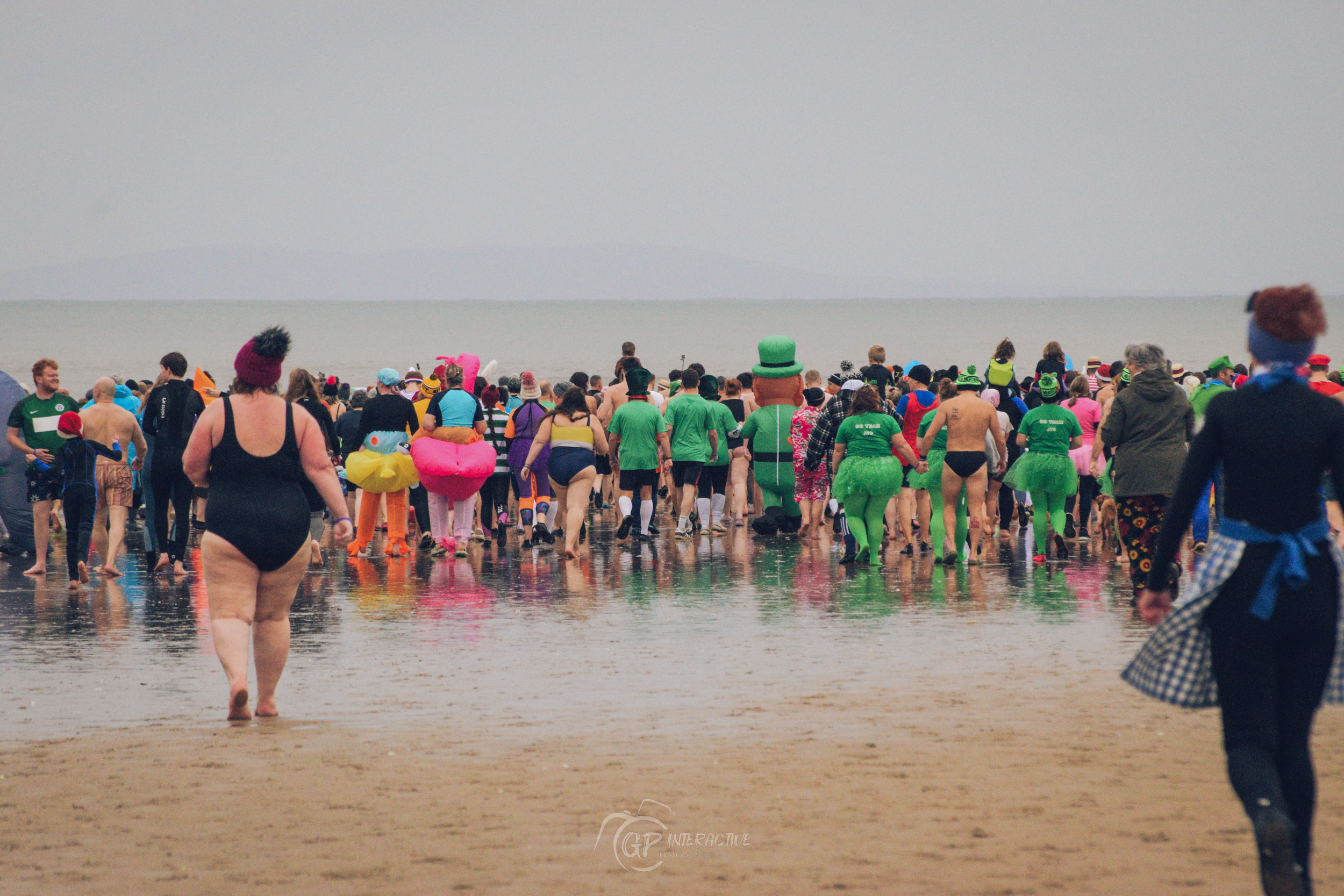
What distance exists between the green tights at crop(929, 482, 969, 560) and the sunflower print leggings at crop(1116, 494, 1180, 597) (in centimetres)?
283

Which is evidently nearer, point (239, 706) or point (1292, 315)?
point (1292, 315)

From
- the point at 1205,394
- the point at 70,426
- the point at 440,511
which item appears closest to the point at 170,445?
the point at 70,426

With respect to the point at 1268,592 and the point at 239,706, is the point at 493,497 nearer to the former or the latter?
the point at 239,706

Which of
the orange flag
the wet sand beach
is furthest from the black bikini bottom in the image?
the orange flag

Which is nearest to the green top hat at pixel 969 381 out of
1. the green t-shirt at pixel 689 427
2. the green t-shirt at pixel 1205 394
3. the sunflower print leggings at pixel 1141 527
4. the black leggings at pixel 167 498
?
the green t-shirt at pixel 1205 394

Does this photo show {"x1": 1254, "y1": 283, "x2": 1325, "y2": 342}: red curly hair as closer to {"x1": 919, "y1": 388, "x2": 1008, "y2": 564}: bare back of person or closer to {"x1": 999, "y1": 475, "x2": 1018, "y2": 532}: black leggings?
{"x1": 919, "y1": 388, "x2": 1008, "y2": 564}: bare back of person

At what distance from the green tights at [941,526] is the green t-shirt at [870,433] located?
67cm

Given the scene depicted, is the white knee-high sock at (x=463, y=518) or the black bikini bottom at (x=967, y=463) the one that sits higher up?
the black bikini bottom at (x=967, y=463)

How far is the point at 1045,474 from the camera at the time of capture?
1305cm

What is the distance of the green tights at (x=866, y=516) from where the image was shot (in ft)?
43.8

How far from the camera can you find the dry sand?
4.92 meters

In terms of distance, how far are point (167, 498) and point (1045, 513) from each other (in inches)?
306

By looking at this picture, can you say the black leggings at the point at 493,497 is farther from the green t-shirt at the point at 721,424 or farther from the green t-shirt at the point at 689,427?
the green t-shirt at the point at 721,424

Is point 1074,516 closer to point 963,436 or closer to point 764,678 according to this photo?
point 963,436
